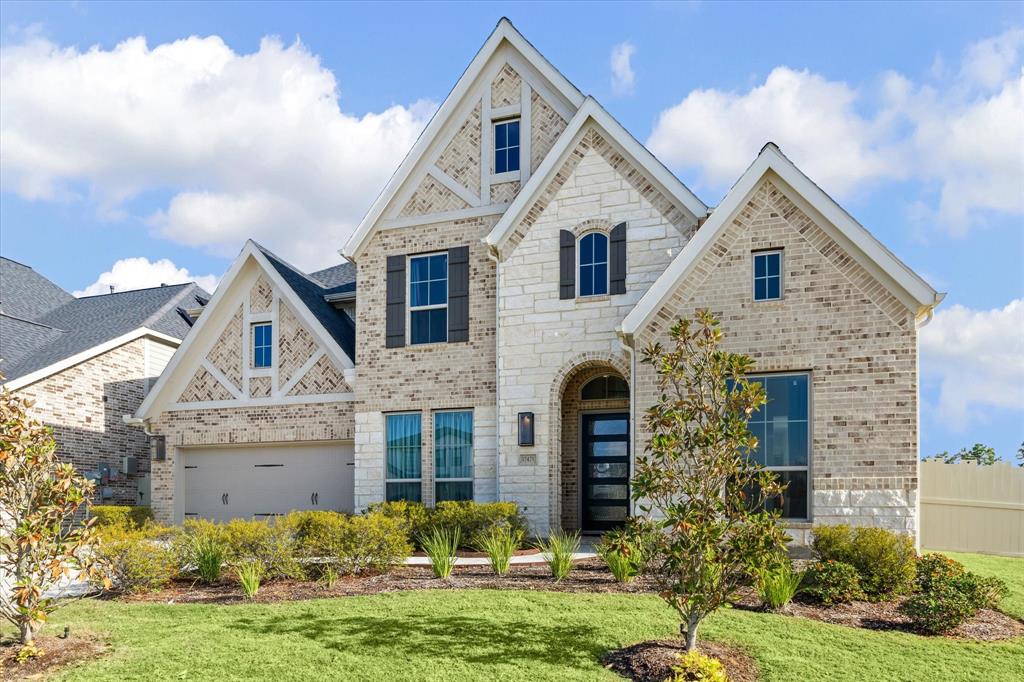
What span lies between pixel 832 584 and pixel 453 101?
12.0 meters

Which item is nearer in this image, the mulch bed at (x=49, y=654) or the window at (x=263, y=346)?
the mulch bed at (x=49, y=654)

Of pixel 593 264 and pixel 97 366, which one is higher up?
pixel 593 264

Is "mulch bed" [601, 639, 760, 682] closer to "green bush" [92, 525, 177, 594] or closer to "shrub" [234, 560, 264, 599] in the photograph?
"shrub" [234, 560, 264, 599]

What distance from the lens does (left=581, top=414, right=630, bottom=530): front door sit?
16.9m

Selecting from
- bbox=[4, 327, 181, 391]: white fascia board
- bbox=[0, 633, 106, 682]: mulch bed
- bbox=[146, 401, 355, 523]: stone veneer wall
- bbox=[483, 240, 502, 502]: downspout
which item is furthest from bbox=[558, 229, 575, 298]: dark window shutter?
bbox=[4, 327, 181, 391]: white fascia board

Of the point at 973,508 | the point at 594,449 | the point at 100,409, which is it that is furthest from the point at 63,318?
the point at 973,508

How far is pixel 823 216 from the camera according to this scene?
13.6 m

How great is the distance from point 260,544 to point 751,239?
881 cm

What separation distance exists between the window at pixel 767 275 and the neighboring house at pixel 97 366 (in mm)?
15821

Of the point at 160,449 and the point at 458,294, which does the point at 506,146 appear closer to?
the point at 458,294

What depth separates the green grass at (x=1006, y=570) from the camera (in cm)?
1148

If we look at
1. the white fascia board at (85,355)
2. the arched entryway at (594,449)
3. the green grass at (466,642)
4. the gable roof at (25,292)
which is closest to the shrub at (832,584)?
the green grass at (466,642)

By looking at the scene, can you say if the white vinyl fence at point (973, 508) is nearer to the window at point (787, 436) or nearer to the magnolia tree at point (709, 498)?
the window at point (787, 436)

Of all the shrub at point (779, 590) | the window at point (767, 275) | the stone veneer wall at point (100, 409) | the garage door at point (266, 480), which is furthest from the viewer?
the stone veneer wall at point (100, 409)
